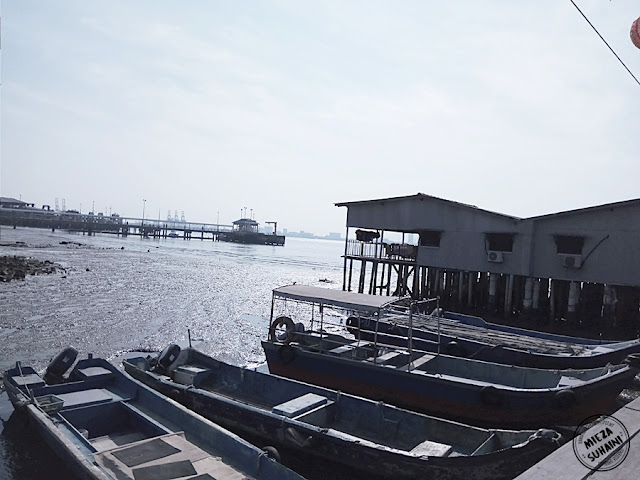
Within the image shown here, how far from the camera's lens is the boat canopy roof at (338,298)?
12915 millimetres

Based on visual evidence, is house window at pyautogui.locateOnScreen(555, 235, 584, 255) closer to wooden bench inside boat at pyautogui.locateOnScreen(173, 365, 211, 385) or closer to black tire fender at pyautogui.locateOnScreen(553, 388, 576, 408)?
black tire fender at pyautogui.locateOnScreen(553, 388, 576, 408)

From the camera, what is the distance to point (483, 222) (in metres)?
27.3

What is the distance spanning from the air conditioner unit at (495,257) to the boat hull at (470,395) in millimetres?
14685

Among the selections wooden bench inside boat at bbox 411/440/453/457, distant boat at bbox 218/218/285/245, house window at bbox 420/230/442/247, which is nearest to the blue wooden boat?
wooden bench inside boat at bbox 411/440/453/457

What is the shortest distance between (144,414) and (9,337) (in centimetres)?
A: 1398

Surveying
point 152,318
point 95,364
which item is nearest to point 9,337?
point 152,318

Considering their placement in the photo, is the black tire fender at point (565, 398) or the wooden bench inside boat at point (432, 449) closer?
the wooden bench inside boat at point (432, 449)

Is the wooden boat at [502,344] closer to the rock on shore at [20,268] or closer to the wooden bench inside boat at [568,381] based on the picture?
the wooden bench inside boat at [568,381]

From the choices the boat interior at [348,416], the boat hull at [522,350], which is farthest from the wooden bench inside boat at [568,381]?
the boat interior at [348,416]

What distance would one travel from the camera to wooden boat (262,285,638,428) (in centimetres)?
1168

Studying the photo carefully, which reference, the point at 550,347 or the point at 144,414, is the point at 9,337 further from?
the point at 550,347

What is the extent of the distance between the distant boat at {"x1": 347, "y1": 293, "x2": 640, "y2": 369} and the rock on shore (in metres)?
30.0

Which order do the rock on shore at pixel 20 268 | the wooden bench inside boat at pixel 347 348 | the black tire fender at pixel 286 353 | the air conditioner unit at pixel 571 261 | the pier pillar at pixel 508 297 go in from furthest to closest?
the rock on shore at pixel 20 268 < the pier pillar at pixel 508 297 < the air conditioner unit at pixel 571 261 < the black tire fender at pixel 286 353 < the wooden bench inside boat at pixel 347 348

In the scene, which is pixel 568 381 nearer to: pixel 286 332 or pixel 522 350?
pixel 522 350
